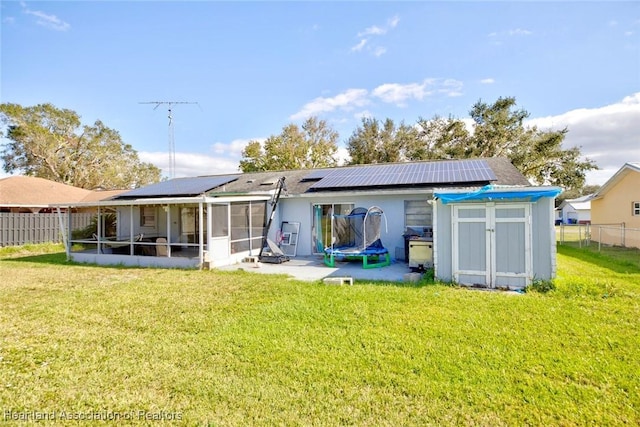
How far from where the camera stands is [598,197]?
1719 cm

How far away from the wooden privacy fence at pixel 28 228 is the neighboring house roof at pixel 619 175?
25.5 m

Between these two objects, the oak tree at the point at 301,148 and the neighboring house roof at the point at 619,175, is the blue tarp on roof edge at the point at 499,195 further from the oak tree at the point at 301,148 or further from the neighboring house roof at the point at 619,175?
the oak tree at the point at 301,148

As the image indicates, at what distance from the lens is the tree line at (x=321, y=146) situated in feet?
85.9

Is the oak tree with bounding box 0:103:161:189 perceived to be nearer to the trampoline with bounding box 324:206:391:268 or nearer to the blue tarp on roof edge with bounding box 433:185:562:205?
the trampoline with bounding box 324:206:391:268

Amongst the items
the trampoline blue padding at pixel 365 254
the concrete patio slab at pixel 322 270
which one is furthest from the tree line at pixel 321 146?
the concrete patio slab at pixel 322 270

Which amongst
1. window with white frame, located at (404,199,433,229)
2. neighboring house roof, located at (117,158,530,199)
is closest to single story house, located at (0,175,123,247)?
neighboring house roof, located at (117,158,530,199)

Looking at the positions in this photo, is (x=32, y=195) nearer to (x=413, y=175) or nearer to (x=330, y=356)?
(x=413, y=175)

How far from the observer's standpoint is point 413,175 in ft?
39.3

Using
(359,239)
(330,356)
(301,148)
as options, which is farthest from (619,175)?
(301,148)

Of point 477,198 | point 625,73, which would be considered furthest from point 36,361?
point 625,73

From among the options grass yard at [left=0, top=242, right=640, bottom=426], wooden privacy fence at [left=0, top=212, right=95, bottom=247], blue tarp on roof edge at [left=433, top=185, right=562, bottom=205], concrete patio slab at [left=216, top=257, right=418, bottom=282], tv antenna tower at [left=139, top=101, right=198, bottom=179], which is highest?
tv antenna tower at [left=139, top=101, right=198, bottom=179]

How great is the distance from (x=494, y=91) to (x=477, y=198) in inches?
959

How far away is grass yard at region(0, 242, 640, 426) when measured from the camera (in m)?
2.97

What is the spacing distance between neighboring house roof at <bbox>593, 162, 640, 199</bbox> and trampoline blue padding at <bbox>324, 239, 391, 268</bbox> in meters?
11.9
